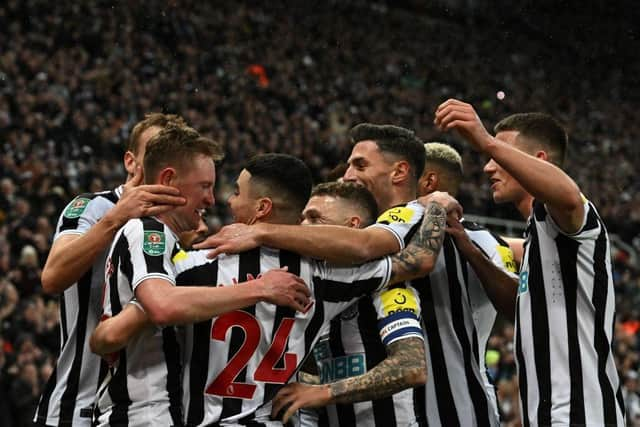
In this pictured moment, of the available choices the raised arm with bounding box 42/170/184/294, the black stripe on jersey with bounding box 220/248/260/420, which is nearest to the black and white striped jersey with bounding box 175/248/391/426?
the black stripe on jersey with bounding box 220/248/260/420

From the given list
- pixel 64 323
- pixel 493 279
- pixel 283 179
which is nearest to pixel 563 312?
pixel 493 279

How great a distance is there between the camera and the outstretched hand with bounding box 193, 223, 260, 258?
312cm

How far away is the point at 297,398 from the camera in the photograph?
3178 millimetres

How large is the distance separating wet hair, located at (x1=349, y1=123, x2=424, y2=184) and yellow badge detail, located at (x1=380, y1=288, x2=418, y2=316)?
1.97 feet

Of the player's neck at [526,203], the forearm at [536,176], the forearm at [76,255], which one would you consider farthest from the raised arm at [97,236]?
the player's neck at [526,203]

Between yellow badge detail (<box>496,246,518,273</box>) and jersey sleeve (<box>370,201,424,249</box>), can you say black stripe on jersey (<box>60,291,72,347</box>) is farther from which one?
yellow badge detail (<box>496,246,518,273</box>)

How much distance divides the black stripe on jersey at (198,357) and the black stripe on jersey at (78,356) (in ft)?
3.09

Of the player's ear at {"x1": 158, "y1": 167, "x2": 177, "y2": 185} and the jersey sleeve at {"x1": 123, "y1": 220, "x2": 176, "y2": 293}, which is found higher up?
the player's ear at {"x1": 158, "y1": 167, "x2": 177, "y2": 185}

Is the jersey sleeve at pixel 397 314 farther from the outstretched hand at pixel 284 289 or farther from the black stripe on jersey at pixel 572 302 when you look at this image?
the black stripe on jersey at pixel 572 302

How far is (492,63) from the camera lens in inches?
1112

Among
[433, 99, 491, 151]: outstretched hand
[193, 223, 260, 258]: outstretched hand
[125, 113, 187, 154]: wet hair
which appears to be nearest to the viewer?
[193, 223, 260, 258]: outstretched hand

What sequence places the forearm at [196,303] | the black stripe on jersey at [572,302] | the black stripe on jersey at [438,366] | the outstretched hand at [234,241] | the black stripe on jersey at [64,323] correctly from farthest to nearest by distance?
the black stripe on jersey at [64,323] < the black stripe on jersey at [438,366] < the black stripe on jersey at [572,302] < the outstretched hand at [234,241] < the forearm at [196,303]

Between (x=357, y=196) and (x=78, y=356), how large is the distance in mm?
1363

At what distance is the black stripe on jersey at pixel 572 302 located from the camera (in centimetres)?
335
